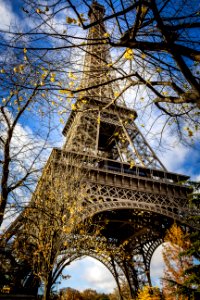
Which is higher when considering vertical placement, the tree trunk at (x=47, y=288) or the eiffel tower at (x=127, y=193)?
the eiffel tower at (x=127, y=193)

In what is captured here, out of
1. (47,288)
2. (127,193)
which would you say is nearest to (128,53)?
(47,288)

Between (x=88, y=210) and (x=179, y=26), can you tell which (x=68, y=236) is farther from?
(x=179, y=26)

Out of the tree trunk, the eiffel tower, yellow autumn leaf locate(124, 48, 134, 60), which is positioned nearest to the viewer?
yellow autumn leaf locate(124, 48, 134, 60)

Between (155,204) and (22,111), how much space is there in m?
13.1

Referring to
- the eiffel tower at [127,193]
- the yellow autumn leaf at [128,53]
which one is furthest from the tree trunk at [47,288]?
the yellow autumn leaf at [128,53]

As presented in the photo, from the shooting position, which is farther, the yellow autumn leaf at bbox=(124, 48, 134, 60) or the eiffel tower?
the eiffel tower

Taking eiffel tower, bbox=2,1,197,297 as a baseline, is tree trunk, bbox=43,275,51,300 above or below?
below

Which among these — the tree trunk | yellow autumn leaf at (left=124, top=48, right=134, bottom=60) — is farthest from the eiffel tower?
yellow autumn leaf at (left=124, top=48, right=134, bottom=60)

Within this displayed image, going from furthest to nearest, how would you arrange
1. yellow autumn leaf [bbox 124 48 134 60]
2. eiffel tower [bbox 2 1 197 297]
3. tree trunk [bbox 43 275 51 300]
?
eiffel tower [bbox 2 1 197 297], tree trunk [bbox 43 275 51 300], yellow autumn leaf [bbox 124 48 134 60]

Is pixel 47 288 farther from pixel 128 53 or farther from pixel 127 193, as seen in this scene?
pixel 127 193

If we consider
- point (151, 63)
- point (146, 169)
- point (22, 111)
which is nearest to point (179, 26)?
point (151, 63)

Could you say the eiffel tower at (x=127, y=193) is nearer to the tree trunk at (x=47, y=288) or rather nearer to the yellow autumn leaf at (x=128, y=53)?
the tree trunk at (x=47, y=288)

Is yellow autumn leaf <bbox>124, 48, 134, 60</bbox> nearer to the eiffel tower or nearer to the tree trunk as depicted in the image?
the tree trunk

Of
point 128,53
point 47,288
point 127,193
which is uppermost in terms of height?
point 127,193
